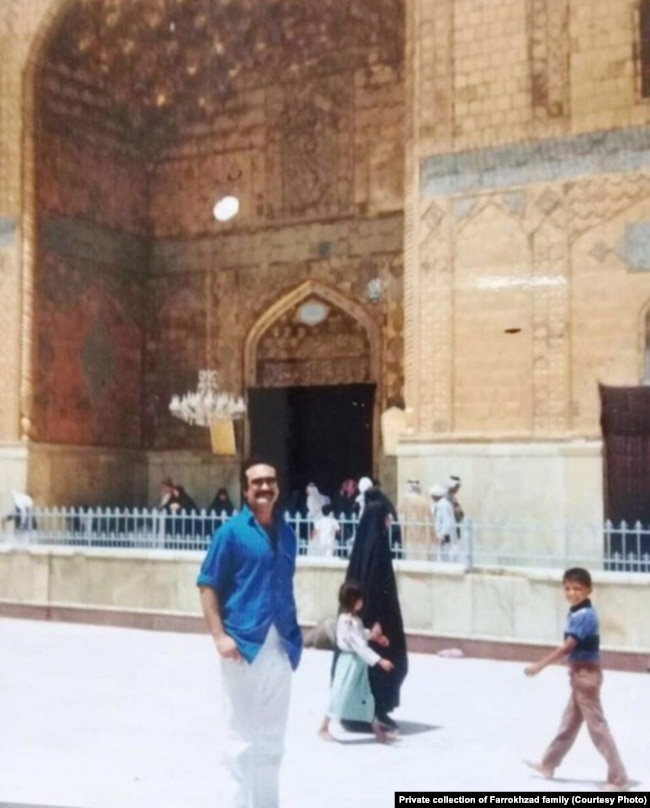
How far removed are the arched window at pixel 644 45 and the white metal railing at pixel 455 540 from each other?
3.92 metres

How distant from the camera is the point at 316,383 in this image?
15273 mm

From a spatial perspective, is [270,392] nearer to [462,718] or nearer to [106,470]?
[106,470]

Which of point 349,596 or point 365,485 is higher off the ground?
point 365,485

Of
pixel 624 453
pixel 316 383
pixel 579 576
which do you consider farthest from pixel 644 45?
pixel 579 576

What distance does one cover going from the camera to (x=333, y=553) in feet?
30.6

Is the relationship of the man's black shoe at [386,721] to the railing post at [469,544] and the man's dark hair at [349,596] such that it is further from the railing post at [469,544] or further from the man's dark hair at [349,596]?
the railing post at [469,544]

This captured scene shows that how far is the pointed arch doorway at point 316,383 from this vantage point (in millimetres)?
14500

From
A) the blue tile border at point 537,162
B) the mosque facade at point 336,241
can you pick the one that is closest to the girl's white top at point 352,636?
the mosque facade at point 336,241

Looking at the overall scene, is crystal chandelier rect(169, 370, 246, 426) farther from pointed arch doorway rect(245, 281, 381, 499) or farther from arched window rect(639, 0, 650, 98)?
arched window rect(639, 0, 650, 98)

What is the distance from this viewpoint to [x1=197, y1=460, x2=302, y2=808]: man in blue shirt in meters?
3.71

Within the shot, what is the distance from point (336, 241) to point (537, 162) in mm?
4130

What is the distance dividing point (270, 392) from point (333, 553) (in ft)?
20.9

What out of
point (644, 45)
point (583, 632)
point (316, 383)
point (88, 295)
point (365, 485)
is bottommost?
point (583, 632)

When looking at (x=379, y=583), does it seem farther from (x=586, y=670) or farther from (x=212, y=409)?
(x=212, y=409)
